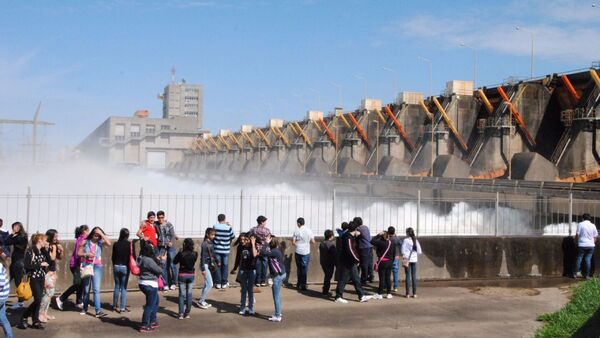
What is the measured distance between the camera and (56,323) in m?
9.62

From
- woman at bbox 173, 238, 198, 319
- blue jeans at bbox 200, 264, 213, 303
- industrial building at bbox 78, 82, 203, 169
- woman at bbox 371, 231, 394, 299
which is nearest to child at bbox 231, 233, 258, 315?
blue jeans at bbox 200, 264, 213, 303

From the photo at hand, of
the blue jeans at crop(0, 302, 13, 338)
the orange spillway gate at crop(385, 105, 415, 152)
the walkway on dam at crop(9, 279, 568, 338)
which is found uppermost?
the orange spillway gate at crop(385, 105, 415, 152)

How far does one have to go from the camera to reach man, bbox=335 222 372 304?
11523 millimetres

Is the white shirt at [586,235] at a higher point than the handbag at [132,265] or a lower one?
higher

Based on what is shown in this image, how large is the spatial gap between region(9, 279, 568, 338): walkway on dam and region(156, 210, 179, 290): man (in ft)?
1.00

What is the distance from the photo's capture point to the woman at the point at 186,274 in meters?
9.97

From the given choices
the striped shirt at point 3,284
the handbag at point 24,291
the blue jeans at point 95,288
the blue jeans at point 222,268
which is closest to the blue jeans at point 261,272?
the blue jeans at point 222,268

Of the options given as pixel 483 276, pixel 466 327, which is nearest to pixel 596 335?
pixel 466 327

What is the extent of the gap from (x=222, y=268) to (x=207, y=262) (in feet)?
4.88

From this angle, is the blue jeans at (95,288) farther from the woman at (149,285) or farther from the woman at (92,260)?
the woman at (149,285)

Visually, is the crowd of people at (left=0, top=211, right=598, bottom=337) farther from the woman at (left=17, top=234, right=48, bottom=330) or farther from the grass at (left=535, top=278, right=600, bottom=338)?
the grass at (left=535, top=278, right=600, bottom=338)

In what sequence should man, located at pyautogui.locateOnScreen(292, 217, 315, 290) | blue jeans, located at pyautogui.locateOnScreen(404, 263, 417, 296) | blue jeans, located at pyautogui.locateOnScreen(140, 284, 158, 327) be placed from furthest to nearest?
1. man, located at pyautogui.locateOnScreen(292, 217, 315, 290)
2. blue jeans, located at pyautogui.locateOnScreen(404, 263, 417, 296)
3. blue jeans, located at pyautogui.locateOnScreen(140, 284, 158, 327)

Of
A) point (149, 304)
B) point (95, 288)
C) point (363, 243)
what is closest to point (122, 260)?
point (95, 288)

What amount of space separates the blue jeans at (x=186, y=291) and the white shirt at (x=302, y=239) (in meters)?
3.18
